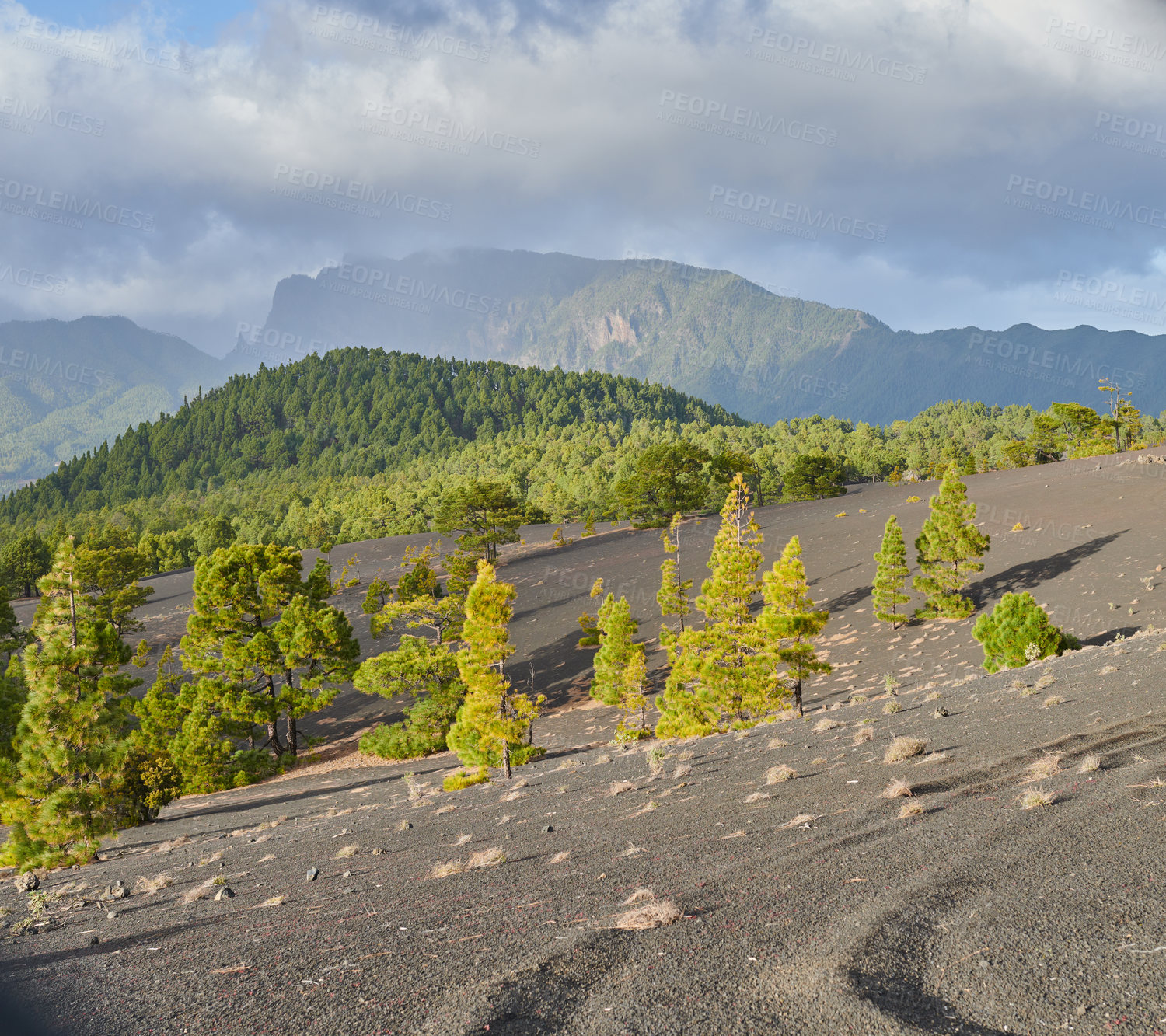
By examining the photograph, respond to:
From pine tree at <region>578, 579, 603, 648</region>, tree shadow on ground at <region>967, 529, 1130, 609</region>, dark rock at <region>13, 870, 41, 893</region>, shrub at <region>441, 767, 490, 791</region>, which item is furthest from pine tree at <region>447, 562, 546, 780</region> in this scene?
tree shadow on ground at <region>967, 529, 1130, 609</region>

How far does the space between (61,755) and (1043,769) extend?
23.3 meters

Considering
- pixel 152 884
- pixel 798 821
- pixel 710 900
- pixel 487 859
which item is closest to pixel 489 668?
pixel 152 884

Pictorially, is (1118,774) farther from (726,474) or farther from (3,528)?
(3,528)

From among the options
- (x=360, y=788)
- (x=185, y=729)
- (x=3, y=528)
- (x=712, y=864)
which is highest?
(x=3, y=528)

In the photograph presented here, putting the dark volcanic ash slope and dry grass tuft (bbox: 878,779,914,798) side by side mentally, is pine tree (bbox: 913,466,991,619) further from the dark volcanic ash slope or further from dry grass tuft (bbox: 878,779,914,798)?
dry grass tuft (bbox: 878,779,914,798)

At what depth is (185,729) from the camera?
109 feet

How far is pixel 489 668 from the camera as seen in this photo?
26141 millimetres

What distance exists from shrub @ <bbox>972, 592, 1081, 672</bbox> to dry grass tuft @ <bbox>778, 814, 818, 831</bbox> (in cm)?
1894

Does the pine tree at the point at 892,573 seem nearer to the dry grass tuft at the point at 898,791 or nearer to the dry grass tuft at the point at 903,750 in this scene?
the dry grass tuft at the point at 903,750

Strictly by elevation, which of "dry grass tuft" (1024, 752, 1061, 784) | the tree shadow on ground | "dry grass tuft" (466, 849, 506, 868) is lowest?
the tree shadow on ground

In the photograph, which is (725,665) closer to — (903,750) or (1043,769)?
(903,750)

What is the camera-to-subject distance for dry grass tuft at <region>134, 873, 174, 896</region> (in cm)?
1455

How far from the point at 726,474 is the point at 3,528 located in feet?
551

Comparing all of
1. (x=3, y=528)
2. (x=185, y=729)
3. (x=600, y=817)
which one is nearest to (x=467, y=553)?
(x=185, y=729)
